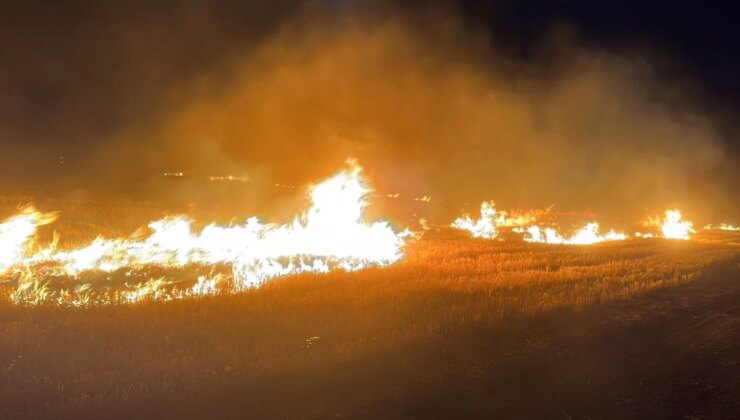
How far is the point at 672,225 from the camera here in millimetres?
37812

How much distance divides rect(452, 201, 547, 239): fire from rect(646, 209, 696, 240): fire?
29.9ft

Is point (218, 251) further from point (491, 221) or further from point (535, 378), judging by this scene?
point (491, 221)

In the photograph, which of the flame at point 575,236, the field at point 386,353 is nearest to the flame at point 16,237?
the field at point 386,353

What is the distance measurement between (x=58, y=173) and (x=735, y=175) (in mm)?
81831

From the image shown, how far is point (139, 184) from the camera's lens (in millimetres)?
32969

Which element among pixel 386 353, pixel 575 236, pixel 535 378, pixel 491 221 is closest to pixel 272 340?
pixel 386 353

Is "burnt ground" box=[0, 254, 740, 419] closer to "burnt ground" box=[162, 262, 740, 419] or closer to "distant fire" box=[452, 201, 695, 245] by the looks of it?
"burnt ground" box=[162, 262, 740, 419]

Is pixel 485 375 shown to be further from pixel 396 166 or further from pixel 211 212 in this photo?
pixel 396 166

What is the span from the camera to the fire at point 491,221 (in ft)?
101

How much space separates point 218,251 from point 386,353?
866cm

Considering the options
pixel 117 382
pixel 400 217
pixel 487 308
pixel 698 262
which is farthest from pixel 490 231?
pixel 117 382

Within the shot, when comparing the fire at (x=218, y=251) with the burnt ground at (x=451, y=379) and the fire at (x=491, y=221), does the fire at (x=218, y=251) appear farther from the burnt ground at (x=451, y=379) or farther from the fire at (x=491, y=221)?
the fire at (x=491, y=221)

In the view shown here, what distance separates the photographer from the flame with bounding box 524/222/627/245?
28.9 m

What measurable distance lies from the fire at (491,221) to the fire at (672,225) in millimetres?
9113
